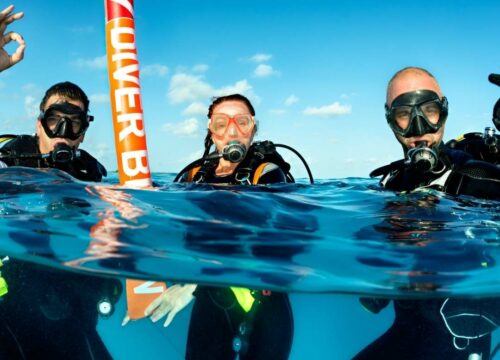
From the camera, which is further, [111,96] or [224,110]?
[224,110]

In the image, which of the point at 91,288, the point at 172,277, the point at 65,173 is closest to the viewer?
the point at 172,277

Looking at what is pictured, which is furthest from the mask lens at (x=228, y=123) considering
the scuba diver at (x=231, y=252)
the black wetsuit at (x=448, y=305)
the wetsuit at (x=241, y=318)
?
the black wetsuit at (x=448, y=305)

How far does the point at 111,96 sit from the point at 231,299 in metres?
4.68

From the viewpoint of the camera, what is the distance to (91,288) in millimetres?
8430

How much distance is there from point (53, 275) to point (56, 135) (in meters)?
3.41

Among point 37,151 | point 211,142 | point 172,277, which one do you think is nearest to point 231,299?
point 172,277

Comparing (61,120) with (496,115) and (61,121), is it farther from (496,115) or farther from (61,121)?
(496,115)

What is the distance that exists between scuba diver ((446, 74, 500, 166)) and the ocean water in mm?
3198

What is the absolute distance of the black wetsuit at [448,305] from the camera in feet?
13.0

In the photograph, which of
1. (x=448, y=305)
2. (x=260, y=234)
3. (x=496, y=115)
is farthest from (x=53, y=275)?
(x=496, y=115)

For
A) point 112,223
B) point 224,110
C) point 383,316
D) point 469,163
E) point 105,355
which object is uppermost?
point 224,110

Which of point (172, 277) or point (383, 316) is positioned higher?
point (172, 277)

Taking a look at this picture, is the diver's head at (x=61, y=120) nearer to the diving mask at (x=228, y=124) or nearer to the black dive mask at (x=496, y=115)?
the diving mask at (x=228, y=124)

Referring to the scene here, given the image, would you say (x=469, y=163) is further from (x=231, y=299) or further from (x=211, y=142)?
(x=231, y=299)
